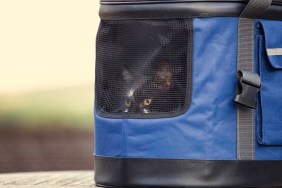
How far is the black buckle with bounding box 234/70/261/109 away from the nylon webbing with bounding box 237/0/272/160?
36 mm

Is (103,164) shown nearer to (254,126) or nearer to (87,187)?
(87,187)

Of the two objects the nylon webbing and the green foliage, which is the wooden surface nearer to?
the nylon webbing

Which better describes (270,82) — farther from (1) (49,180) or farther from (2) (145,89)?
(1) (49,180)

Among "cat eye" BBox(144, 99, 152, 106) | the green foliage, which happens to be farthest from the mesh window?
the green foliage

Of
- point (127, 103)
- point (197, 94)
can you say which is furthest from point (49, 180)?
point (197, 94)

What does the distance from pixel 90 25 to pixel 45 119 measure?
34.5 inches

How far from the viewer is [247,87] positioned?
356 centimetres

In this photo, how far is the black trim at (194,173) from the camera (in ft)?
11.7

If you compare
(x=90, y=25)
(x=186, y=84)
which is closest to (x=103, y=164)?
(x=186, y=84)

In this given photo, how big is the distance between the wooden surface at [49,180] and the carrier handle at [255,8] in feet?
2.91

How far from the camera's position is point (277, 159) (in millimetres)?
3684

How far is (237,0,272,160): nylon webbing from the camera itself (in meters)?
3.60

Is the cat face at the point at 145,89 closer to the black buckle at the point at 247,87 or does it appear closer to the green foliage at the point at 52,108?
the black buckle at the point at 247,87

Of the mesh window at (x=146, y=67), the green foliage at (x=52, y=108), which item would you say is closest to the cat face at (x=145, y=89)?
the mesh window at (x=146, y=67)
